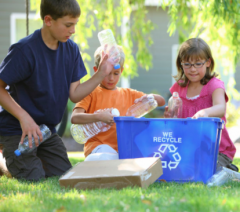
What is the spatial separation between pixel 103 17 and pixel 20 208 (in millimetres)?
5558

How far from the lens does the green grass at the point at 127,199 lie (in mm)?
1866

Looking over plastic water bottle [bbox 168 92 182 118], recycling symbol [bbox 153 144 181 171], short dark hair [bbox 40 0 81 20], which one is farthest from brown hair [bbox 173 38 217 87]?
short dark hair [bbox 40 0 81 20]

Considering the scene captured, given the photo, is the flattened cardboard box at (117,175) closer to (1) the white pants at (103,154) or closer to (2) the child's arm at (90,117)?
(1) the white pants at (103,154)

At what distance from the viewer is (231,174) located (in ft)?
9.41

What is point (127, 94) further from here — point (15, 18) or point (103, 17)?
point (15, 18)

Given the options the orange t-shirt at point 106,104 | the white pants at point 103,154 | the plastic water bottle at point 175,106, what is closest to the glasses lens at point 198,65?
the plastic water bottle at point 175,106

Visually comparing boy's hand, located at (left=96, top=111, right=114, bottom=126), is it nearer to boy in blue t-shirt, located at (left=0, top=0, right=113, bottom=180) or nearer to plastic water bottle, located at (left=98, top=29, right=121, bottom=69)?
boy in blue t-shirt, located at (left=0, top=0, right=113, bottom=180)

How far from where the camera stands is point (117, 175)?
2365mm

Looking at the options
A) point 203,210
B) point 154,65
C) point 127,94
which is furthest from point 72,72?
point 154,65

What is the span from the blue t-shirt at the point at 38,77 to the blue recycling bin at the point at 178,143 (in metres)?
0.77

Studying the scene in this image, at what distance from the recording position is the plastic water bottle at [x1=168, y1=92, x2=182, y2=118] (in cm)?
327

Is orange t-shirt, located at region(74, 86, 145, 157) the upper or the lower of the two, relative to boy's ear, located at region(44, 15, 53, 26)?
lower

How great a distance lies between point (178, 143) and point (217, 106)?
0.62 metres

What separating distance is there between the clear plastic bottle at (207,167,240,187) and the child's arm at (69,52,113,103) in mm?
1271
